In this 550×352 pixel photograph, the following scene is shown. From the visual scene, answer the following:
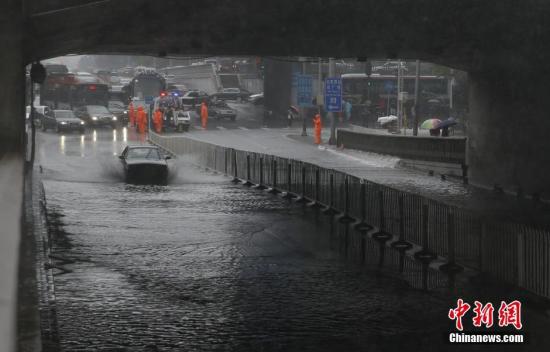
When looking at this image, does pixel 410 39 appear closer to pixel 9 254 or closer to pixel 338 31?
pixel 338 31

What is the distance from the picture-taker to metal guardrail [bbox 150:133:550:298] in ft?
52.1

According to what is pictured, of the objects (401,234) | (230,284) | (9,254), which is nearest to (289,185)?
(401,234)

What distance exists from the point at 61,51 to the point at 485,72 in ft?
44.7

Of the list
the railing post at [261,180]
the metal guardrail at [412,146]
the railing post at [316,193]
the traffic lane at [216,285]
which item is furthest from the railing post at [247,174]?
the metal guardrail at [412,146]

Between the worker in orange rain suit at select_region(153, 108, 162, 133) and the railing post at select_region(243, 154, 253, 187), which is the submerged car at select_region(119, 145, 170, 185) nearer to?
the railing post at select_region(243, 154, 253, 187)

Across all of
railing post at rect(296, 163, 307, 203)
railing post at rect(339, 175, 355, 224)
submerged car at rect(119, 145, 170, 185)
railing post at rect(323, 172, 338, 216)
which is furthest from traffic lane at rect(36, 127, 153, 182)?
railing post at rect(339, 175, 355, 224)

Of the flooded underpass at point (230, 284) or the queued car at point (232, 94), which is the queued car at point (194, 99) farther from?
the flooded underpass at point (230, 284)

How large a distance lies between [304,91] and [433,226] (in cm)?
4924

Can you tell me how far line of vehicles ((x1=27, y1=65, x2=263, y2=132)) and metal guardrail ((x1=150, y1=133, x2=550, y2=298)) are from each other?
126 feet

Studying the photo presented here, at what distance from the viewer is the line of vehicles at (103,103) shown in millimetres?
72125

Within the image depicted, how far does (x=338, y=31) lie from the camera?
32.0m

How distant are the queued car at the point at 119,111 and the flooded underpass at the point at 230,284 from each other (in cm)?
4928

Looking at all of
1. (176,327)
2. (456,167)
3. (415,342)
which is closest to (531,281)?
(415,342)

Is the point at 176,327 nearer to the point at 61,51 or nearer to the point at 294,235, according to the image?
the point at 294,235
